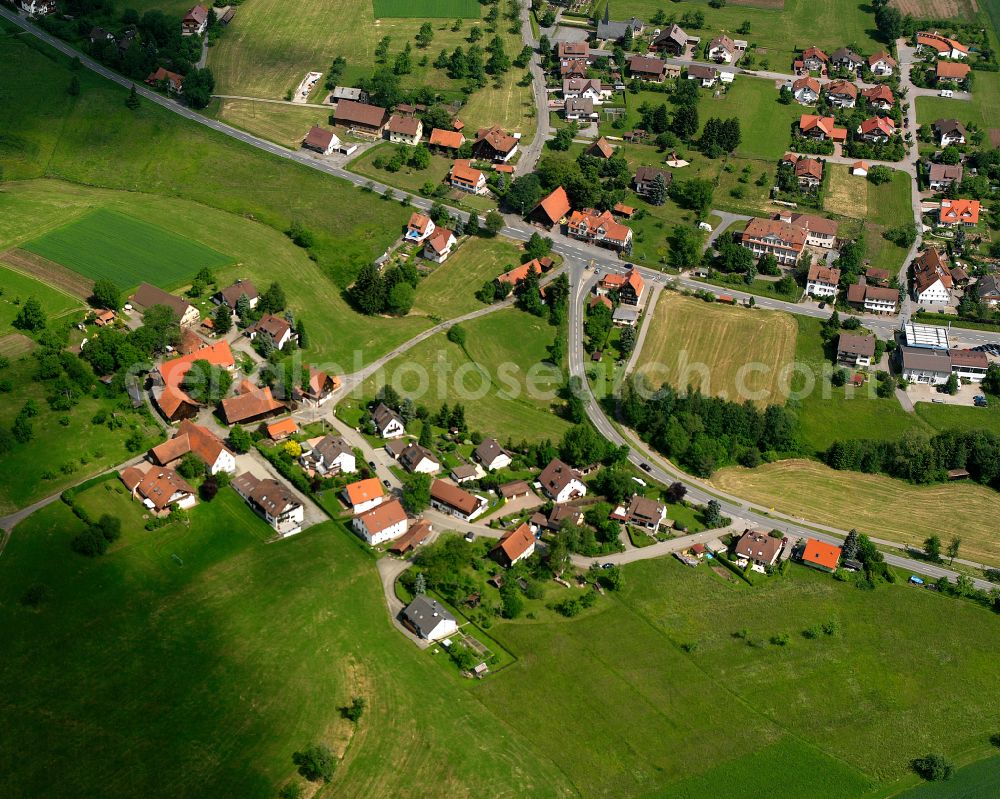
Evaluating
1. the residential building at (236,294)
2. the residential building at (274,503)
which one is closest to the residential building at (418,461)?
the residential building at (274,503)

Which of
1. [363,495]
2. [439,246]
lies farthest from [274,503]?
[439,246]

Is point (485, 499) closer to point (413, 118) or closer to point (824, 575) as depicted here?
point (824, 575)

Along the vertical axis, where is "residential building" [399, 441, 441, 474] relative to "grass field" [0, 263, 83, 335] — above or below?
below

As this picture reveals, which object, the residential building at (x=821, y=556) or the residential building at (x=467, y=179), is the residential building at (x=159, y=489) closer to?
Result: the residential building at (x=821, y=556)

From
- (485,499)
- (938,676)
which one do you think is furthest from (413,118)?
(938,676)

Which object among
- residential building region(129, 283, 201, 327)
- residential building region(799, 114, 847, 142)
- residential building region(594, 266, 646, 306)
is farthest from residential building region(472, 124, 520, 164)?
A: residential building region(129, 283, 201, 327)

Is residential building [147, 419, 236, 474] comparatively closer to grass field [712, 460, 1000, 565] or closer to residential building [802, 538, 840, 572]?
grass field [712, 460, 1000, 565]

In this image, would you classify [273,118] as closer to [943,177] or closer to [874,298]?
[874,298]
